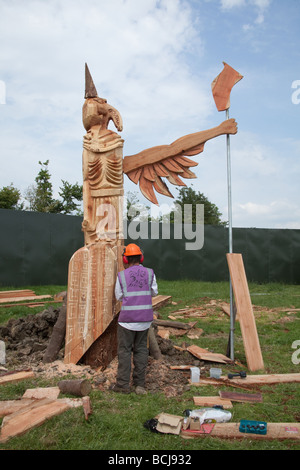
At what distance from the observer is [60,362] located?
14.4ft

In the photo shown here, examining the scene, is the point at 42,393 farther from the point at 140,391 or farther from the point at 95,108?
the point at 95,108

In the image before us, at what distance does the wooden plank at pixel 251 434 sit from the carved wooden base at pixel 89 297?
5.39 feet

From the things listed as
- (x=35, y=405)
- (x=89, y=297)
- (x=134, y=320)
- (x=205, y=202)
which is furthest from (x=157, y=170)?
(x=205, y=202)

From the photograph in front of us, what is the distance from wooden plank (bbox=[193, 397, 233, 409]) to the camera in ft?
11.6

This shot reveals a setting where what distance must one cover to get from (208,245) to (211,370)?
33.2 ft

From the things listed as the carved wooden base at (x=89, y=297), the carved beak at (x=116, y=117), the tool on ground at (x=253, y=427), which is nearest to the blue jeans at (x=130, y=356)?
the carved wooden base at (x=89, y=297)

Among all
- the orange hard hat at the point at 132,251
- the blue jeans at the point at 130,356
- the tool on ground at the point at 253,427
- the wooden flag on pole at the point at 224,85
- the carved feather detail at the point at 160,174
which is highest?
the wooden flag on pole at the point at 224,85

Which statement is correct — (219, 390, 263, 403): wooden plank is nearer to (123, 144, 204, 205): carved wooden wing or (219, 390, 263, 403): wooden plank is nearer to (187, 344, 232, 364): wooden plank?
(187, 344, 232, 364): wooden plank

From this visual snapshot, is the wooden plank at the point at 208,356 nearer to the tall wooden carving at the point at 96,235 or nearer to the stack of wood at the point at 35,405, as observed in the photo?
the tall wooden carving at the point at 96,235

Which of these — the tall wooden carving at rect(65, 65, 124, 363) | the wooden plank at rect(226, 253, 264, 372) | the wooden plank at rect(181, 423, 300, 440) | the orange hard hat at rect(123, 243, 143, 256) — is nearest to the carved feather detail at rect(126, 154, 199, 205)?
the tall wooden carving at rect(65, 65, 124, 363)

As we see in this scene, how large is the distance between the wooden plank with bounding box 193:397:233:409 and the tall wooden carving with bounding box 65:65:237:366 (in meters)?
1.25

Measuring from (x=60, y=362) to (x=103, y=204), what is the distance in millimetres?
1913

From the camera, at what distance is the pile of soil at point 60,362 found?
4.06 meters

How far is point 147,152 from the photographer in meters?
4.80
